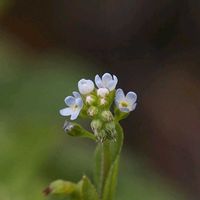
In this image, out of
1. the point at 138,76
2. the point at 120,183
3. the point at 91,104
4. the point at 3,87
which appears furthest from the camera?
the point at 138,76

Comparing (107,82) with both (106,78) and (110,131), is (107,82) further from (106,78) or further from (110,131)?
(110,131)

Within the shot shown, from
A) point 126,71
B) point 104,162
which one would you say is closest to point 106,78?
point 104,162

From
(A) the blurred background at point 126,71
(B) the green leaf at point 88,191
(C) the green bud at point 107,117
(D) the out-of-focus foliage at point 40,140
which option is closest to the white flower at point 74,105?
(C) the green bud at point 107,117

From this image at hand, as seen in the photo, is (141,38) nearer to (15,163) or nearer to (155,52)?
(155,52)

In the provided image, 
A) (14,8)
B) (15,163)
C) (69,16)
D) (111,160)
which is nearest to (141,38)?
(69,16)

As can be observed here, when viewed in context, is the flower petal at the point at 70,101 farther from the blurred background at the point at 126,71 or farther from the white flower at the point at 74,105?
the blurred background at the point at 126,71

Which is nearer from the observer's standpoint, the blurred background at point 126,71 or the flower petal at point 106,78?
the flower petal at point 106,78
